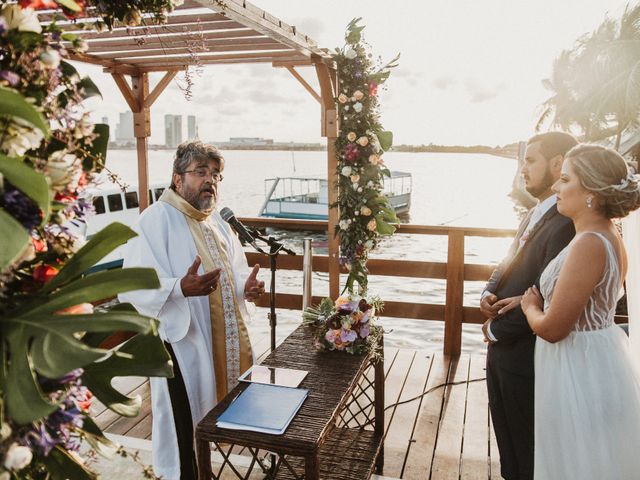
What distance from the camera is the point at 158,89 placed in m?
5.36

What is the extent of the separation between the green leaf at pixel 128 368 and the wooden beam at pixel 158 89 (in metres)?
4.94

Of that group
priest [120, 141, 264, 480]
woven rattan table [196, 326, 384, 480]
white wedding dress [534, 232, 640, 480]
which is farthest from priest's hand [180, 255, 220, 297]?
white wedding dress [534, 232, 640, 480]

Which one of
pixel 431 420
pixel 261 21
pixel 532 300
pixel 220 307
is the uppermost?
pixel 261 21

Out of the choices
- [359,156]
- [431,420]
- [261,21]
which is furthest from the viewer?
[359,156]

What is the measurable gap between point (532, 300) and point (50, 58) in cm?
188

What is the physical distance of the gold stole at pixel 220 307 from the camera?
2.63 m

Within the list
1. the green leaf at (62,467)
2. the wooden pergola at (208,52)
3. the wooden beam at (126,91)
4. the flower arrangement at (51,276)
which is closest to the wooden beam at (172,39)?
the wooden pergola at (208,52)

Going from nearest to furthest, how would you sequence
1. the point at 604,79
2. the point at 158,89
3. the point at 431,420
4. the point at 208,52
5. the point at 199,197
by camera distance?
the point at 199,197, the point at 431,420, the point at 208,52, the point at 158,89, the point at 604,79

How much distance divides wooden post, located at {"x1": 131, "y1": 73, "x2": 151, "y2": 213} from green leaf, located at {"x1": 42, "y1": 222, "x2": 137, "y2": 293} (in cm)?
513

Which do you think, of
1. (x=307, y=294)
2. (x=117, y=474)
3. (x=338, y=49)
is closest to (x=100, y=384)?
(x=117, y=474)

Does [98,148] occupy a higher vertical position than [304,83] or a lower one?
lower

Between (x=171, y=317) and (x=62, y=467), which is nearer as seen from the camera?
(x=62, y=467)

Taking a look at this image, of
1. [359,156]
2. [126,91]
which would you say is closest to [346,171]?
[359,156]

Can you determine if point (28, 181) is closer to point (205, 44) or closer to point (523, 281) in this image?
point (523, 281)
